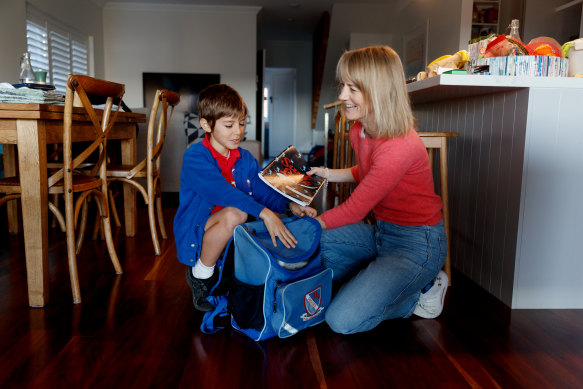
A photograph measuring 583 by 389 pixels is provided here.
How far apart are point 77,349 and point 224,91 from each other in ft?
3.12

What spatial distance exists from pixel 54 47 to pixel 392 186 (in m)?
5.33

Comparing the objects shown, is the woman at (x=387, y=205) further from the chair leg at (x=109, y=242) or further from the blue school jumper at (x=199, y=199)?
the chair leg at (x=109, y=242)

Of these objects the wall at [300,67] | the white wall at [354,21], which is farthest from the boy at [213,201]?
the wall at [300,67]

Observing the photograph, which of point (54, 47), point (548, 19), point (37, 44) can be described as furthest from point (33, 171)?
point (548, 19)

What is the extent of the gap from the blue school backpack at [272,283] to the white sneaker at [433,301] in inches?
13.6

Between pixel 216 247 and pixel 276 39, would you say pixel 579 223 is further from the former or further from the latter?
pixel 276 39

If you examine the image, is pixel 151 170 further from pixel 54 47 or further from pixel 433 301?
pixel 54 47

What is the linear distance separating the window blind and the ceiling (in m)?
1.11

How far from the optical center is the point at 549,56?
1651mm

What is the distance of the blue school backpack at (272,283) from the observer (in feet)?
4.50

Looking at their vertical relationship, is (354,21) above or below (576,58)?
above

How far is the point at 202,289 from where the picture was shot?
5.33ft

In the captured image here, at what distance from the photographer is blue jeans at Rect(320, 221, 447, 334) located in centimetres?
145

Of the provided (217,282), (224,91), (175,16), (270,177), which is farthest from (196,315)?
(175,16)
